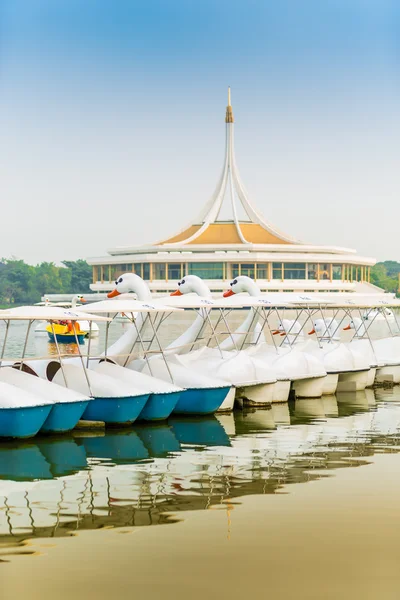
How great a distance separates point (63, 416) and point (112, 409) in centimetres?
144

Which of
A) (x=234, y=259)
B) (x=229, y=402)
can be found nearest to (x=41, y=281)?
(x=234, y=259)

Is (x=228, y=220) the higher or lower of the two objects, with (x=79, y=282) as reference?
higher

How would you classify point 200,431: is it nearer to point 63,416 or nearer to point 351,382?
point 63,416

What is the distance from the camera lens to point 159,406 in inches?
775

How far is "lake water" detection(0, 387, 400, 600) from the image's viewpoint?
9.77m

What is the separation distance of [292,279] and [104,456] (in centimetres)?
Answer: 8851

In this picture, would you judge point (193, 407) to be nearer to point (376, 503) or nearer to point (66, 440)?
point (66, 440)

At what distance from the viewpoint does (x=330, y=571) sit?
1011 cm

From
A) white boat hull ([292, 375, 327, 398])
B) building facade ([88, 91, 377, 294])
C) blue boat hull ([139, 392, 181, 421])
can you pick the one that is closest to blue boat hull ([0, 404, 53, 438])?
blue boat hull ([139, 392, 181, 421])

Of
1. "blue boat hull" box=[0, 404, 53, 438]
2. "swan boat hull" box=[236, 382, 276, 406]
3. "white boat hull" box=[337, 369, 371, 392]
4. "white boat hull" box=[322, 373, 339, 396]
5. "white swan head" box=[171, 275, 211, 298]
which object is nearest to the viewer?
"blue boat hull" box=[0, 404, 53, 438]

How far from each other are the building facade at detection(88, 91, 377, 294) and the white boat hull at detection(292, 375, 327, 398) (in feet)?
242

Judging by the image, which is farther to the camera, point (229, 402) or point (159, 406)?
point (229, 402)

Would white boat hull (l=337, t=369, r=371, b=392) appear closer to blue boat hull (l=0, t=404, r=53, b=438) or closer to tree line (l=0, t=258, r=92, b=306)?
blue boat hull (l=0, t=404, r=53, b=438)

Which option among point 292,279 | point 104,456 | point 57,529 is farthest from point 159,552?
point 292,279
